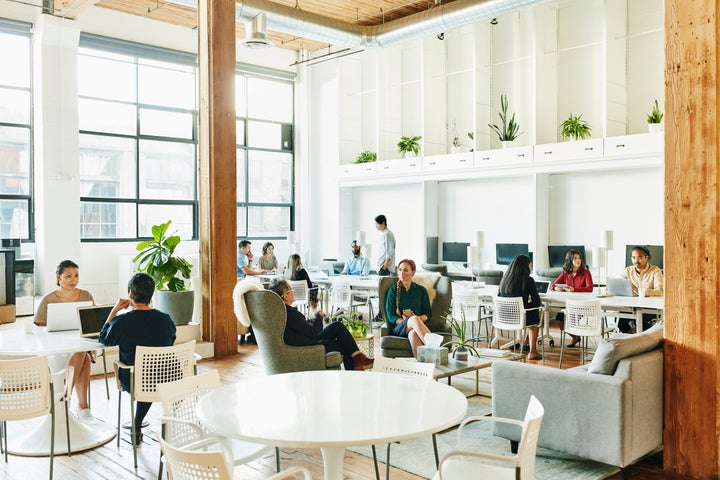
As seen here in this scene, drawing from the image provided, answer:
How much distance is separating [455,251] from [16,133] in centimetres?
723

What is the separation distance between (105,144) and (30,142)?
1217 mm

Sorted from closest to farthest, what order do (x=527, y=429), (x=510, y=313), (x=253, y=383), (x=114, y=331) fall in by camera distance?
(x=527, y=429) → (x=253, y=383) → (x=114, y=331) → (x=510, y=313)

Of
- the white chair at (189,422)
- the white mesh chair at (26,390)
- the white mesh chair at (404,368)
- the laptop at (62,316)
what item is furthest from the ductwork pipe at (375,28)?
the white chair at (189,422)

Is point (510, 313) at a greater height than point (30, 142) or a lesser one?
lesser

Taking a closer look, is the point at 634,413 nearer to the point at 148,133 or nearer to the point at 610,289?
the point at 610,289

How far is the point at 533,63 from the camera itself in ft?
32.3

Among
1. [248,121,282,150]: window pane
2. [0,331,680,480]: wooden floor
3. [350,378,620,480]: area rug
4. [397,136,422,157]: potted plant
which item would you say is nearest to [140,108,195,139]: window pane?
[248,121,282,150]: window pane

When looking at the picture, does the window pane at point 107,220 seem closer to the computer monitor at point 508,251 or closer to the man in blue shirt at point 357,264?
the man in blue shirt at point 357,264

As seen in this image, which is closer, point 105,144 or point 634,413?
point 634,413

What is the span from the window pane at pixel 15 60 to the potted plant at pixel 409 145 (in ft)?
19.9

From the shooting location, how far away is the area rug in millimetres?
3854

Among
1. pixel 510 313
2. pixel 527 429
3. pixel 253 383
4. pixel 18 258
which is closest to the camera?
pixel 527 429

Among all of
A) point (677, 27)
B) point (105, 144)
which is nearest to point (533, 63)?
point (677, 27)

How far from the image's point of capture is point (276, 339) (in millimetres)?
4965
